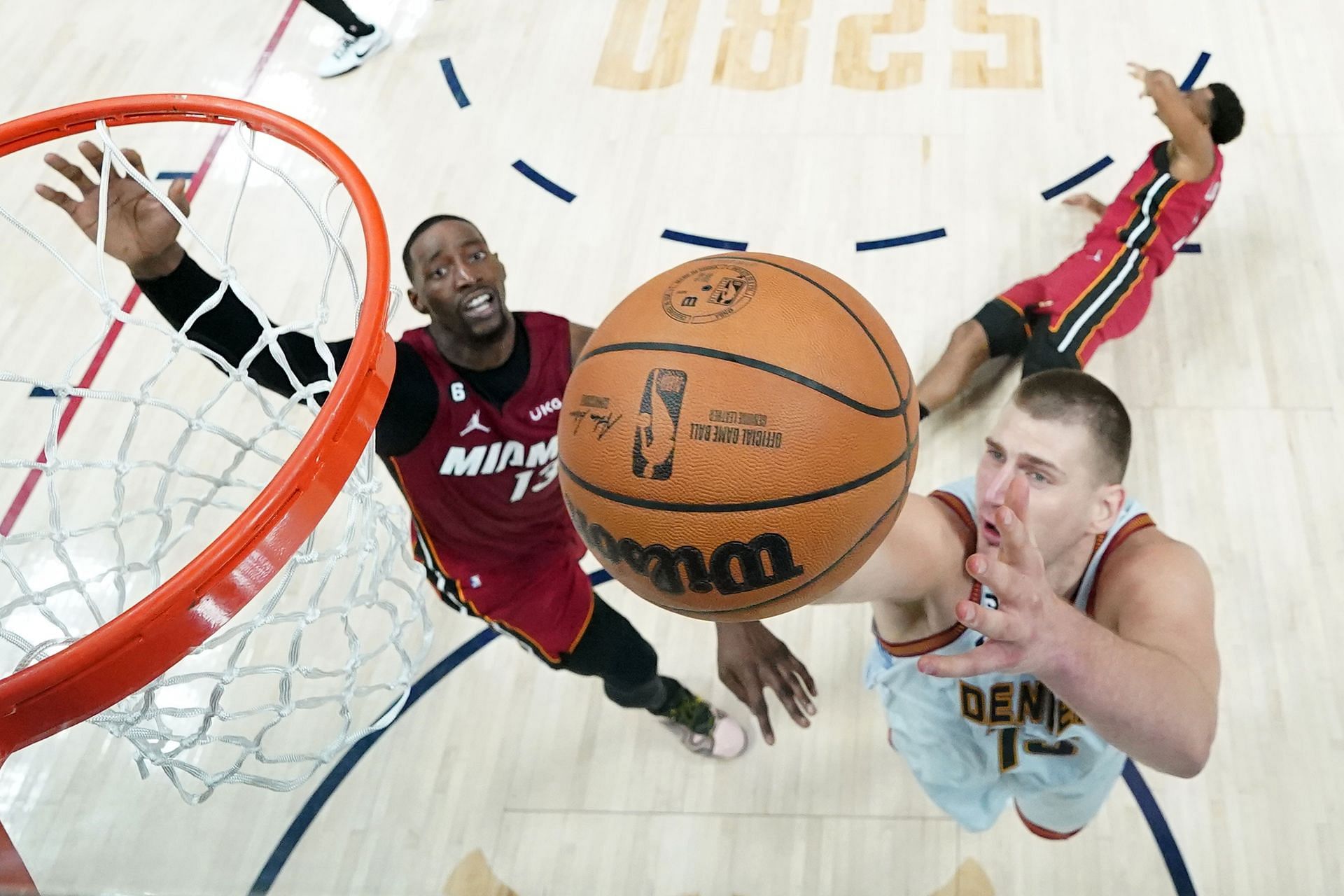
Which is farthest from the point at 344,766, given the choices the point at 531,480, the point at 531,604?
the point at 531,480

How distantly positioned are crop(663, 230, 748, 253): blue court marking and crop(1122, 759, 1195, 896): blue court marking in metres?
2.21

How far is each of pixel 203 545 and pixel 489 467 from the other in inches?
57.1

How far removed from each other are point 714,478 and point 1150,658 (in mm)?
661

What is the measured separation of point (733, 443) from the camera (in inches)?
53.7

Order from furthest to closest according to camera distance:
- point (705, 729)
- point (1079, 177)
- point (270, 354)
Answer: point (1079, 177)
point (705, 729)
point (270, 354)

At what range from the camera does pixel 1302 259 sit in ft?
12.3

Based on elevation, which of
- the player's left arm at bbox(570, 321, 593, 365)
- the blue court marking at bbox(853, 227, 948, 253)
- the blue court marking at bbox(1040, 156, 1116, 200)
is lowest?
the blue court marking at bbox(1040, 156, 1116, 200)

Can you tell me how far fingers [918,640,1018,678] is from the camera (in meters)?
1.34

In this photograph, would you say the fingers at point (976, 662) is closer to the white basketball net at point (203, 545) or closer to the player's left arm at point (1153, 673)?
the player's left arm at point (1153, 673)

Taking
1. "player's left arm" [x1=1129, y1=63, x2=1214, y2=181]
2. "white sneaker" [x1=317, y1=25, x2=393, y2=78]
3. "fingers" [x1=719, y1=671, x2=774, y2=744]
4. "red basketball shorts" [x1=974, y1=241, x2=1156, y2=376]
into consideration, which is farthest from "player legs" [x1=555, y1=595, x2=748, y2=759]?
"white sneaker" [x1=317, y1=25, x2=393, y2=78]

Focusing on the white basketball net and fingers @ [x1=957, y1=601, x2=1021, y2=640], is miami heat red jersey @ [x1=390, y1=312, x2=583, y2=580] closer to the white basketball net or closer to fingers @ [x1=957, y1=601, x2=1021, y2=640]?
the white basketball net

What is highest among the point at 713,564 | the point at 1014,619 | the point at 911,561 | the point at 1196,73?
the point at 713,564
